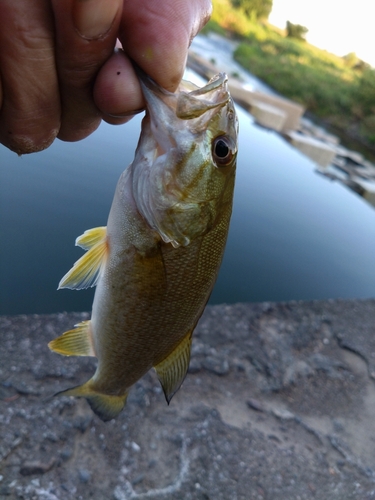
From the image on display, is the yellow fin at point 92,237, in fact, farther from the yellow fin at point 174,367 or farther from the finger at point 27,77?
the yellow fin at point 174,367

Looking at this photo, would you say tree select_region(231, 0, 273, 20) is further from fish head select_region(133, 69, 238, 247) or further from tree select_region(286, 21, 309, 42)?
fish head select_region(133, 69, 238, 247)

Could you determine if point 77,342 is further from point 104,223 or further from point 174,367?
point 104,223

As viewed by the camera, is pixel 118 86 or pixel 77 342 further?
pixel 77 342

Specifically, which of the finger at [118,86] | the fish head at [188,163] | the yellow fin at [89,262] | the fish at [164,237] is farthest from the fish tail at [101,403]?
the finger at [118,86]

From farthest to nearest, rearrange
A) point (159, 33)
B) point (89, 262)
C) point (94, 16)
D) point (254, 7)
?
point (254, 7)
point (89, 262)
point (159, 33)
point (94, 16)

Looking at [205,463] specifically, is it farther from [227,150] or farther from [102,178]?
[102,178]

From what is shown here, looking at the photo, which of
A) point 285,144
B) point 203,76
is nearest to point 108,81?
point 285,144

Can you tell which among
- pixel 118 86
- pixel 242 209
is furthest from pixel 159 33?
pixel 242 209

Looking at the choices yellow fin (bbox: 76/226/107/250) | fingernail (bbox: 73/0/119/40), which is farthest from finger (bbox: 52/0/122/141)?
yellow fin (bbox: 76/226/107/250)
